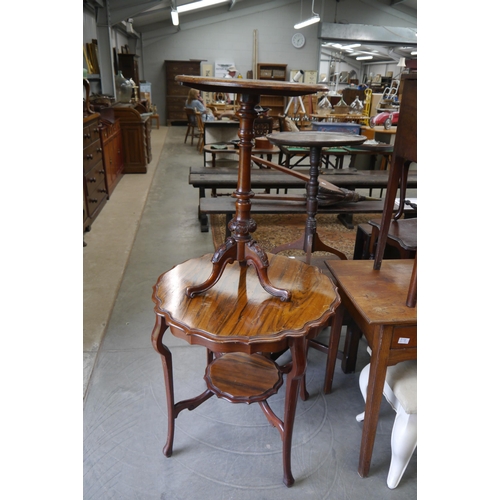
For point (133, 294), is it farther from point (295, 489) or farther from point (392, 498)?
point (392, 498)

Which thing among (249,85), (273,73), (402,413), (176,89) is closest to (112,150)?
(249,85)

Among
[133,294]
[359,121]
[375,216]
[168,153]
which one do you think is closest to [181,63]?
[168,153]

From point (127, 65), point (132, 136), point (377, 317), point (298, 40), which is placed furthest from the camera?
point (298, 40)

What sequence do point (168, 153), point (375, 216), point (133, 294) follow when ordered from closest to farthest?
point (133, 294)
point (375, 216)
point (168, 153)

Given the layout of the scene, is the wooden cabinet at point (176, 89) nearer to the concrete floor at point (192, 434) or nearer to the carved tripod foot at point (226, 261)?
the concrete floor at point (192, 434)

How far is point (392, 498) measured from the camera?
1384 millimetres

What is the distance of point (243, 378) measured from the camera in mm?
1634

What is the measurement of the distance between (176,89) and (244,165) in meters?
12.9

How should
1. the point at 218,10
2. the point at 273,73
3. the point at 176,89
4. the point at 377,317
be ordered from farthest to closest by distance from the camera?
1. the point at 176,89
2. the point at 273,73
3. the point at 218,10
4. the point at 377,317

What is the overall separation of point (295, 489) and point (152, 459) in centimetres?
56

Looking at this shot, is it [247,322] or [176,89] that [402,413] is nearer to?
[247,322]

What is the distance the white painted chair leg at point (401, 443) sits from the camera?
1.30m

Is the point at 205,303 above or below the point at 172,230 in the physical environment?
above

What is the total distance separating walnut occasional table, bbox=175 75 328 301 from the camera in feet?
3.31
